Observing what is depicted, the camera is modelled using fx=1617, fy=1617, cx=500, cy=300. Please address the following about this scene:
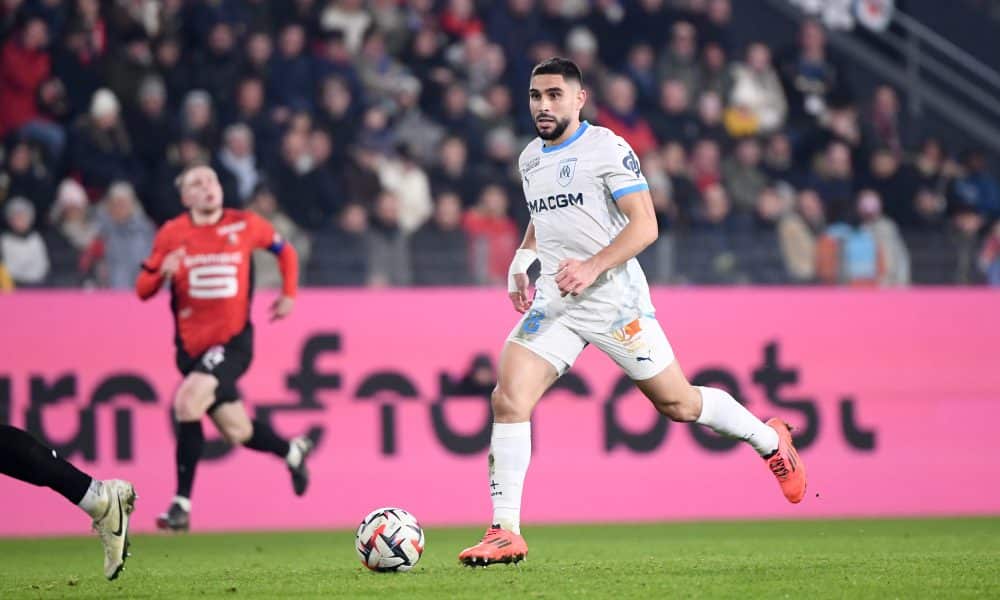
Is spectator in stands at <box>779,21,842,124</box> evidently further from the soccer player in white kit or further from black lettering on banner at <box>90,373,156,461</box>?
the soccer player in white kit

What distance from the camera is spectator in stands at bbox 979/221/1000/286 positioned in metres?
13.6

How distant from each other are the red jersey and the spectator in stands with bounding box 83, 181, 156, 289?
1.62m

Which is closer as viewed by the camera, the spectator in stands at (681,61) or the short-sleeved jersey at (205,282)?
the short-sleeved jersey at (205,282)

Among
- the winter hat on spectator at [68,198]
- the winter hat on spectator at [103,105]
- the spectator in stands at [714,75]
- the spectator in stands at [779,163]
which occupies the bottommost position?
the winter hat on spectator at [68,198]

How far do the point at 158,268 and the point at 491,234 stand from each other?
3.61 metres

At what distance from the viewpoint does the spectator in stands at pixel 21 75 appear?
14.3 metres

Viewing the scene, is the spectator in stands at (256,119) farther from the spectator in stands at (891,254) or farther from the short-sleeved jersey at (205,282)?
the spectator in stands at (891,254)

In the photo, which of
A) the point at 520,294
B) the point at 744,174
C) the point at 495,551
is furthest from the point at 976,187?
the point at 495,551

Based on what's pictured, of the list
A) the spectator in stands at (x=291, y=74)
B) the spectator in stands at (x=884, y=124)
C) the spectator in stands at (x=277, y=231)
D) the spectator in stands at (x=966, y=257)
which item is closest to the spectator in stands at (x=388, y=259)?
the spectator in stands at (x=277, y=231)

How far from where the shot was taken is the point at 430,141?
1519 cm

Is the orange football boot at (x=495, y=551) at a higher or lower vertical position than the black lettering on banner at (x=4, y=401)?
lower

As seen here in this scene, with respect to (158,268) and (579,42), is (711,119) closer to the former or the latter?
(579,42)

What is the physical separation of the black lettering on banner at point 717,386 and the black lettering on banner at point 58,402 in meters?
4.59

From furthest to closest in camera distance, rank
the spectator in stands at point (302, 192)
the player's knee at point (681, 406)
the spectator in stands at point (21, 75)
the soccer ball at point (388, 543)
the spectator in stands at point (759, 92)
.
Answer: the spectator in stands at point (759, 92), the spectator in stands at point (21, 75), the spectator in stands at point (302, 192), the player's knee at point (681, 406), the soccer ball at point (388, 543)
